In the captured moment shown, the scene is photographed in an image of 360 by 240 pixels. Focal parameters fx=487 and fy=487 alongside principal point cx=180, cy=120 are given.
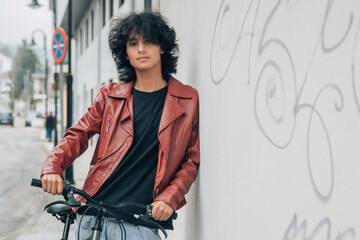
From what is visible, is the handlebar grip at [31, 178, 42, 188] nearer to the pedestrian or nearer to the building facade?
the building facade

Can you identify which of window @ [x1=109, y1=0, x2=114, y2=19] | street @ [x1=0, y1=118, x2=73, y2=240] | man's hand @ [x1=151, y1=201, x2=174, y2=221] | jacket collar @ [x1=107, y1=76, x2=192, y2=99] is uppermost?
window @ [x1=109, y1=0, x2=114, y2=19]

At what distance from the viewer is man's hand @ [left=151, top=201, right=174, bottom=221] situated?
2.41 metres

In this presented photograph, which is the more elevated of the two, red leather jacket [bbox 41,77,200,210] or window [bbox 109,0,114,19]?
window [bbox 109,0,114,19]

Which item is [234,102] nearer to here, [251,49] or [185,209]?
[251,49]

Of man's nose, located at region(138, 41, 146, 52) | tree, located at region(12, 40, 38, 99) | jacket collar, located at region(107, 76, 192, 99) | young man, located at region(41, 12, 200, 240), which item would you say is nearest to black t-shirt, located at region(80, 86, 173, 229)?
young man, located at region(41, 12, 200, 240)

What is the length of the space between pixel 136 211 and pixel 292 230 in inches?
38.1

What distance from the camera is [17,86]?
12412 cm

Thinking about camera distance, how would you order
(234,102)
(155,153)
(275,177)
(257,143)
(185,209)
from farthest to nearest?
(185,209)
(155,153)
(234,102)
(257,143)
(275,177)

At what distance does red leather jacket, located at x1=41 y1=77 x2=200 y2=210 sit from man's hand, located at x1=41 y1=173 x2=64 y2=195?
99mm

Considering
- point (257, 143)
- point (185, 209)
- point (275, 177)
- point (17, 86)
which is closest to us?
point (275, 177)

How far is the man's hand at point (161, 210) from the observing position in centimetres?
241

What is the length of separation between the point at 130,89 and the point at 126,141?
341 mm

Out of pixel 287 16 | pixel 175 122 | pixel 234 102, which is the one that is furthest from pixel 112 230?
pixel 287 16

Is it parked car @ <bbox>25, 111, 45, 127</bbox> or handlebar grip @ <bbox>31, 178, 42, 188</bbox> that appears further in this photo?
parked car @ <bbox>25, 111, 45, 127</bbox>
